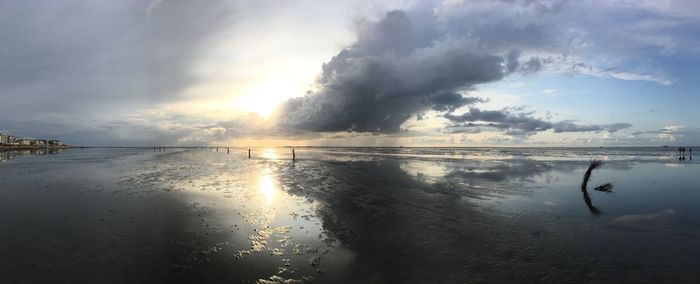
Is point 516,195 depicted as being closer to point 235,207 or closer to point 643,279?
point 643,279

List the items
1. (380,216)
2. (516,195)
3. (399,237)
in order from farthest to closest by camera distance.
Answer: (516,195) → (380,216) → (399,237)

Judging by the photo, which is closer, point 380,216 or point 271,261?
point 271,261

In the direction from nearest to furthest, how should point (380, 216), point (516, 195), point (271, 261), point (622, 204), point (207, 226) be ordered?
1. point (271, 261)
2. point (207, 226)
3. point (380, 216)
4. point (622, 204)
5. point (516, 195)

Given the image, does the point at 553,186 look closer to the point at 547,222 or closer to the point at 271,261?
the point at 547,222

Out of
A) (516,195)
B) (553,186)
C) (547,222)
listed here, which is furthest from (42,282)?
(553,186)

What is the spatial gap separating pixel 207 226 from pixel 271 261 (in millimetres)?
6057

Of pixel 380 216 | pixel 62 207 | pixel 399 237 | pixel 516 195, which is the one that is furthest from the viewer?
pixel 516 195

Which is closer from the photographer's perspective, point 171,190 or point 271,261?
point 271,261

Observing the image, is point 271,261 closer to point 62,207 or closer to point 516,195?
point 62,207

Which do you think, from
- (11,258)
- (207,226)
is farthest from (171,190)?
(11,258)

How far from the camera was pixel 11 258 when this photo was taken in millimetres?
11023

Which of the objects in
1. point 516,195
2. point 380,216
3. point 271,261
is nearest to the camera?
point 271,261

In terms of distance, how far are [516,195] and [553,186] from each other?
299 inches

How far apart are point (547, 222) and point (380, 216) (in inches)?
325
